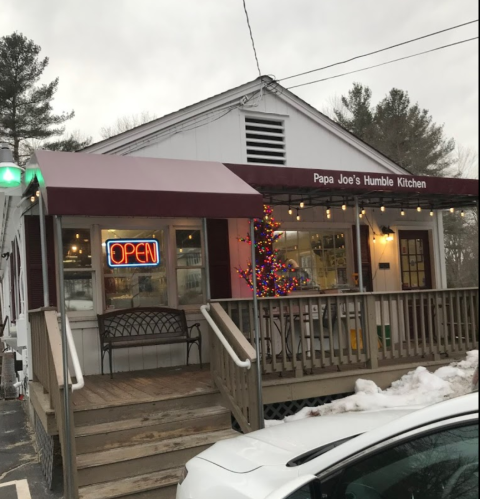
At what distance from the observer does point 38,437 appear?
258 inches

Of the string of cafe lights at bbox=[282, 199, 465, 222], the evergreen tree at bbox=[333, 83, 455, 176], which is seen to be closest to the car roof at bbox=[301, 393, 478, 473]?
the string of cafe lights at bbox=[282, 199, 465, 222]

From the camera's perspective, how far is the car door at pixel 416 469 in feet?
6.09

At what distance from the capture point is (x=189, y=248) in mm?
8328

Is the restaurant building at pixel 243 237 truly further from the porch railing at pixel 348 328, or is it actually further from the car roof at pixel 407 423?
the car roof at pixel 407 423

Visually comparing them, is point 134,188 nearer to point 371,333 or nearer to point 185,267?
point 185,267

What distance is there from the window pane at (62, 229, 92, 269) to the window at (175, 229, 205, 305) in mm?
1365

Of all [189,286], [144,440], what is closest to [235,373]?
[144,440]

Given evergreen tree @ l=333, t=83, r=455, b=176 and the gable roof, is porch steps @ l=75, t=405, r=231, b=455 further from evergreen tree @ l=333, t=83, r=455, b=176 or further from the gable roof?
evergreen tree @ l=333, t=83, r=455, b=176

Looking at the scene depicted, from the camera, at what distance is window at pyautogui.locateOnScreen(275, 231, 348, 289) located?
948cm

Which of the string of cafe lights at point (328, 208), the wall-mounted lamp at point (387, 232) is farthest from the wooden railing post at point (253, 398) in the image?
the wall-mounted lamp at point (387, 232)

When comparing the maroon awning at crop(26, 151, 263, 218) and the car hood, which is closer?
the car hood

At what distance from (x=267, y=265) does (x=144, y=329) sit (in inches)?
87.6

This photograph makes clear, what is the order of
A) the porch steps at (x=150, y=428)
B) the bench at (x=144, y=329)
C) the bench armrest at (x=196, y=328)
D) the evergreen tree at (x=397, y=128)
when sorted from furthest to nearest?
the evergreen tree at (x=397, y=128), the bench armrest at (x=196, y=328), the bench at (x=144, y=329), the porch steps at (x=150, y=428)

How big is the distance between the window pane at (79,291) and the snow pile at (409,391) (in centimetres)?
320
